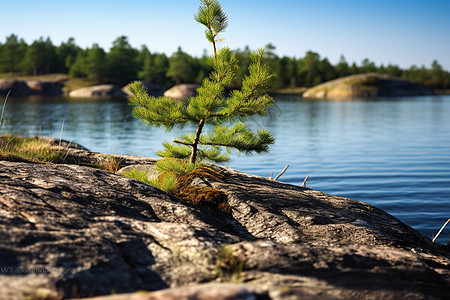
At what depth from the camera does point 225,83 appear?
664cm

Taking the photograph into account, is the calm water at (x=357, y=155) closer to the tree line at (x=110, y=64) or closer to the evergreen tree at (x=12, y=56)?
the tree line at (x=110, y=64)

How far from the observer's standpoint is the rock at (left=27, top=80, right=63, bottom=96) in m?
83.1

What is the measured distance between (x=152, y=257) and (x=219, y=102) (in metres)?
3.77

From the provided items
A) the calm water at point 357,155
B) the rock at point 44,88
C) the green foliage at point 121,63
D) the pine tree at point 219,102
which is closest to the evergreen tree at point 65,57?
the green foliage at point 121,63

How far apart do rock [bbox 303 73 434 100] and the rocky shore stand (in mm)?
89447

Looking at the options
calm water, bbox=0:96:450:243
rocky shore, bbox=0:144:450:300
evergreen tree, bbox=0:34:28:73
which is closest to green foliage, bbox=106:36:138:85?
evergreen tree, bbox=0:34:28:73

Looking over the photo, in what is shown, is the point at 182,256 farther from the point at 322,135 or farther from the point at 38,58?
the point at 38,58

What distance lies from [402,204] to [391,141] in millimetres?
13849

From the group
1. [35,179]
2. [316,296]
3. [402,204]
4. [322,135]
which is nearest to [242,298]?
[316,296]

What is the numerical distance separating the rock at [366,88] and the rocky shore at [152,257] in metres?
89.4

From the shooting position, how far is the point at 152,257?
10.6 feet

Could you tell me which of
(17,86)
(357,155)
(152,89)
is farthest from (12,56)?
(357,155)

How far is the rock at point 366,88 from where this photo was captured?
3617 inches

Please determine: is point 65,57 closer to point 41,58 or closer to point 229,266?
point 41,58
